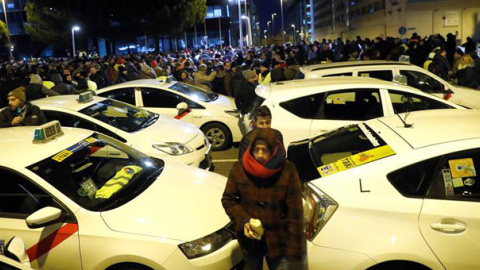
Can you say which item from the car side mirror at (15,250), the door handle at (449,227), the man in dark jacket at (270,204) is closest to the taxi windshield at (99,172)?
the car side mirror at (15,250)

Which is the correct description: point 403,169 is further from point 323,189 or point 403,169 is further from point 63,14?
point 63,14

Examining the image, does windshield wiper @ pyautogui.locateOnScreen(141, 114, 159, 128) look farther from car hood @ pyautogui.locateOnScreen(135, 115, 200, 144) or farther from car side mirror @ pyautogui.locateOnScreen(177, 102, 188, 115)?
car side mirror @ pyautogui.locateOnScreen(177, 102, 188, 115)

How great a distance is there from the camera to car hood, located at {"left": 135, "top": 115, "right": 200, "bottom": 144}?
7.01 metres

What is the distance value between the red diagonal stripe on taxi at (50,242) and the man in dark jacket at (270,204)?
138 cm

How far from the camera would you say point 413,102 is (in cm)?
648

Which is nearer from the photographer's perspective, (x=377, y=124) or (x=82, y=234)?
(x=82, y=234)

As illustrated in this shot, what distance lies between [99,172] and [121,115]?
10.3 ft

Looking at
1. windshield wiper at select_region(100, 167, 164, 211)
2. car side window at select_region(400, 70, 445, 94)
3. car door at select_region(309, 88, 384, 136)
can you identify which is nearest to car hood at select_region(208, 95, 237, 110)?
car side window at select_region(400, 70, 445, 94)

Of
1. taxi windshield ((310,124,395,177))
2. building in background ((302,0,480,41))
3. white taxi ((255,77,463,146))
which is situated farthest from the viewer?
building in background ((302,0,480,41))

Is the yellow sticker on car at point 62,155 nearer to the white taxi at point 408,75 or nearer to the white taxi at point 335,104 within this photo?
the white taxi at point 335,104

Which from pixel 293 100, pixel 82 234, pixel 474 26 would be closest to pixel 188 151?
pixel 293 100

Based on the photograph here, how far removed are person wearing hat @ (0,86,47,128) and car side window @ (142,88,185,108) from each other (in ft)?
9.85

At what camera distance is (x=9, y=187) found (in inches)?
161

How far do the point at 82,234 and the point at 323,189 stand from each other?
74.9 inches
